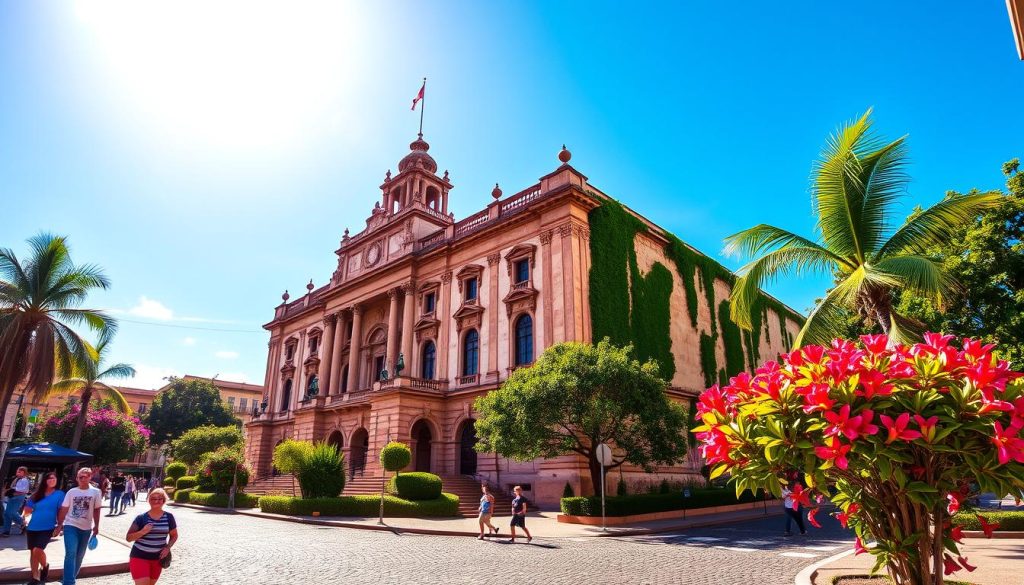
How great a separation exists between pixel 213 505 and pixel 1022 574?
32.3 meters

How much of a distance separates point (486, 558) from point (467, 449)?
18.8m

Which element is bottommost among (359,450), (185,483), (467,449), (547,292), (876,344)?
(185,483)

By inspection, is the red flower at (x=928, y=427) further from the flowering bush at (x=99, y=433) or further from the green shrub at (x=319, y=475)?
the flowering bush at (x=99, y=433)

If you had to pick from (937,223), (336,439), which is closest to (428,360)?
(336,439)

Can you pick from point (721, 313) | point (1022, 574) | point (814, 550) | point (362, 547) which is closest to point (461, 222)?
point (721, 313)

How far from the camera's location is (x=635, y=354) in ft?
95.3

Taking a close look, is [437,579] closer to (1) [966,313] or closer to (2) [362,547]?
(2) [362,547]

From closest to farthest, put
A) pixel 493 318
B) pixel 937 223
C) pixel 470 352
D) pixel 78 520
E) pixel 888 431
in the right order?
pixel 888 431
pixel 78 520
pixel 937 223
pixel 493 318
pixel 470 352

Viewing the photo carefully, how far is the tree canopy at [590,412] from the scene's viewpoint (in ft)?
68.2

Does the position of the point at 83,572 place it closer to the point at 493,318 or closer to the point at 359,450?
the point at 493,318

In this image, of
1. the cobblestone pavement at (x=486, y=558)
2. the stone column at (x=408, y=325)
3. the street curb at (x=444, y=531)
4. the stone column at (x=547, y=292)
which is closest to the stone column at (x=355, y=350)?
the stone column at (x=408, y=325)

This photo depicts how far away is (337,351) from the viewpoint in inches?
1660

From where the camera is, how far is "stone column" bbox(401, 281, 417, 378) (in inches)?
1364

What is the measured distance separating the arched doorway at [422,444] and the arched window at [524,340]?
6.87 metres
